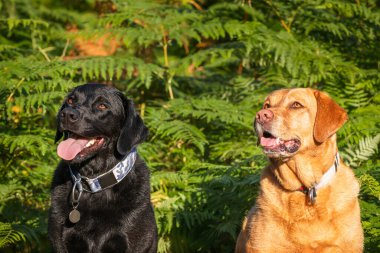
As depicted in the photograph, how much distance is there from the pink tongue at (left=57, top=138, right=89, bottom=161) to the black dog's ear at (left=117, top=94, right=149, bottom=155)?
27 cm

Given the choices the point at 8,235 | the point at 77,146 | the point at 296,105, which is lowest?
the point at 8,235

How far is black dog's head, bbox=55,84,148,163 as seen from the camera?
449cm

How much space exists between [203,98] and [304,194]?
249 cm

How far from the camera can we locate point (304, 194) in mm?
4688

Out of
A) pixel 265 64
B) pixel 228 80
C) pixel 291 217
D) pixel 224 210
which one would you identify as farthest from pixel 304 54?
pixel 291 217

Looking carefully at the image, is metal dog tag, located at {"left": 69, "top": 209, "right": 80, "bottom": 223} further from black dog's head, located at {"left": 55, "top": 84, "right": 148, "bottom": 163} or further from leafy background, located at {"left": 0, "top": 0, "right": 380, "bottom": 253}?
leafy background, located at {"left": 0, "top": 0, "right": 380, "bottom": 253}

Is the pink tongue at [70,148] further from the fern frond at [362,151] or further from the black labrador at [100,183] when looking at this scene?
the fern frond at [362,151]

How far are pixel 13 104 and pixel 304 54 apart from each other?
304 cm

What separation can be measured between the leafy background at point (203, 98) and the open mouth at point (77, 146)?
3.70ft

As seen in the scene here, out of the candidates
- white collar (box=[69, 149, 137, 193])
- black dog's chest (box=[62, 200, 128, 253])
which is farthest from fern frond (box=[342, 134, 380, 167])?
black dog's chest (box=[62, 200, 128, 253])

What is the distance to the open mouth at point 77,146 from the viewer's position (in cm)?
445

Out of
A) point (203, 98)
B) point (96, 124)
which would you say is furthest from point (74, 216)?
point (203, 98)

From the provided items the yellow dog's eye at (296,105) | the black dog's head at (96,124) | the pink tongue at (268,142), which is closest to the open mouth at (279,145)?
the pink tongue at (268,142)

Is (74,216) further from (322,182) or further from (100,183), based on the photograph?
(322,182)
